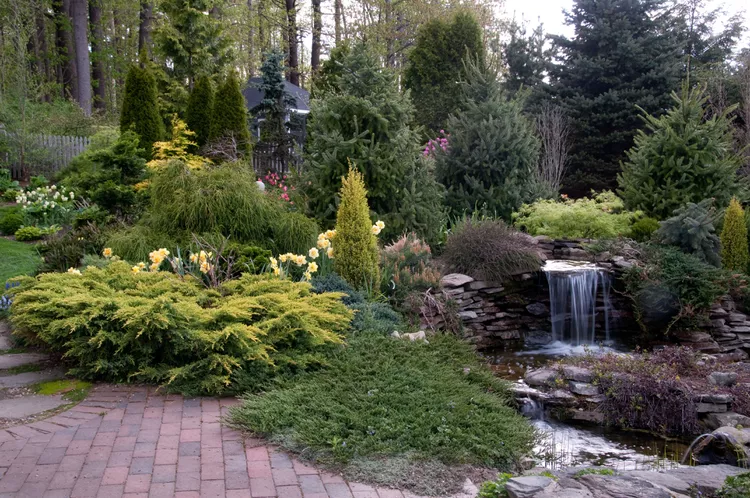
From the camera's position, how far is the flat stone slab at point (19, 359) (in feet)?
16.5

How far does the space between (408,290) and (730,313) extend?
15.7 feet

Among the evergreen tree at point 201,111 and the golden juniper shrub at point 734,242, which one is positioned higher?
the evergreen tree at point 201,111

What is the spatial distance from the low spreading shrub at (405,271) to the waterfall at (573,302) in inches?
77.1

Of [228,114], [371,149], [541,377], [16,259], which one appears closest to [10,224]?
[16,259]

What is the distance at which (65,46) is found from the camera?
88.1ft

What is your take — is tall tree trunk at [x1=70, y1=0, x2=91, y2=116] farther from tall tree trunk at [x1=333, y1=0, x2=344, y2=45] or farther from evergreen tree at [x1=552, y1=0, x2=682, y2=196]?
evergreen tree at [x1=552, y1=0, x2=682, y2=196]

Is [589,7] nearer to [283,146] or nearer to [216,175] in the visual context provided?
[283,146]

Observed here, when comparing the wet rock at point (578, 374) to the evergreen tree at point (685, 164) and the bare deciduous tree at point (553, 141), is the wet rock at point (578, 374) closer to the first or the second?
the evergreen tree at point (685, 164)

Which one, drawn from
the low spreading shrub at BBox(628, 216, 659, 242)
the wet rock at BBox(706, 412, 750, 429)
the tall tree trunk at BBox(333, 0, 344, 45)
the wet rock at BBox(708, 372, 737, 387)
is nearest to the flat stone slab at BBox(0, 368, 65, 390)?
the wet rock at BBox(706, 412, 750, 429)

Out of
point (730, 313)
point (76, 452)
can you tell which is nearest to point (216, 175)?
point (76, 452)

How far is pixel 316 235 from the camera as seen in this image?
7543 mm

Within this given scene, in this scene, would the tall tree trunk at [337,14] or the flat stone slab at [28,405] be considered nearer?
the flat stone slab at [28,405]

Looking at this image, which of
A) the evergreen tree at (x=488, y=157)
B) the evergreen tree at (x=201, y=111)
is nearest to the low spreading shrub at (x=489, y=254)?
the evergreen tree at (x=488, y=157)

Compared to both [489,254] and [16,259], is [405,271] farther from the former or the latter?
[16,259]
